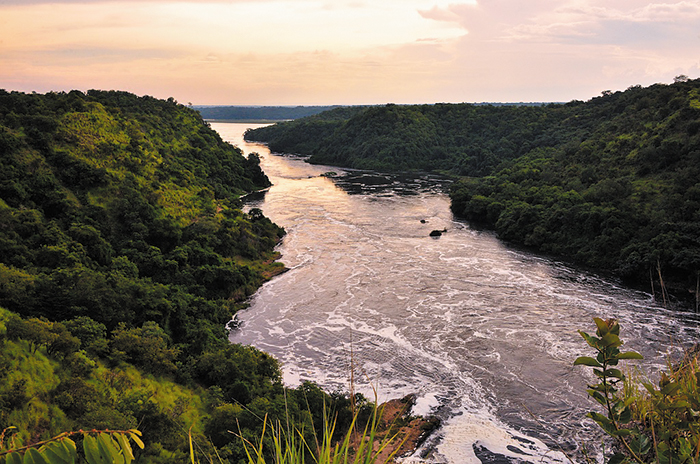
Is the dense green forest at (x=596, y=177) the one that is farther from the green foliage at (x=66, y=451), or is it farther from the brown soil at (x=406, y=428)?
the brown soil at (x=406, y=428)

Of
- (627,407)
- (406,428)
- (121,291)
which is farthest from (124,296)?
(627,407)

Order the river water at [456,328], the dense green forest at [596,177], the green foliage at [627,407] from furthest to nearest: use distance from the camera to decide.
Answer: the dense green forest at [596,177] → the river water at [456,328] → the green foliage at [627,407]

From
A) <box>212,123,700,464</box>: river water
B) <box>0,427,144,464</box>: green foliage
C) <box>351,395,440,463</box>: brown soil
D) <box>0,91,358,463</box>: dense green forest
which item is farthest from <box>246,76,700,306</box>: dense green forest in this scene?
<box>0,91,358,463</box>: dense green forest

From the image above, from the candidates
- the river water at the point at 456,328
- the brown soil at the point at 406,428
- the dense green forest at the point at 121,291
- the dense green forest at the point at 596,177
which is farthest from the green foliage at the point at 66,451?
the brown soil at the point at 406,428

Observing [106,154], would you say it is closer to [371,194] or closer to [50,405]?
[50,405]

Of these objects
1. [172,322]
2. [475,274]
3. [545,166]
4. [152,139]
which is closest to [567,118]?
[545,166]
